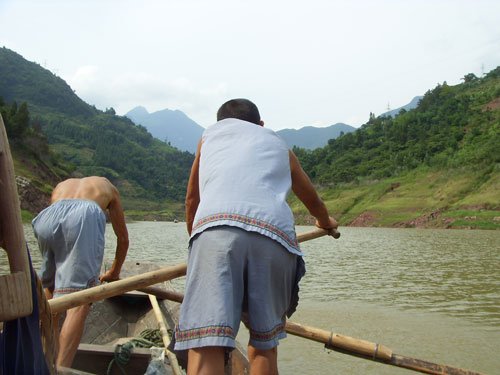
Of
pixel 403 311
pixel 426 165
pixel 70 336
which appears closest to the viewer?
pixel 70 336

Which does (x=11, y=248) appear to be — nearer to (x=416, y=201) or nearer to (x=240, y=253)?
(x=240, y=253)

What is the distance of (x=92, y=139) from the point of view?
416 ft

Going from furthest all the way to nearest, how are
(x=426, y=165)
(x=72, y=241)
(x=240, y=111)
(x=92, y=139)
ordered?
(x=92, y=139), (x=426, y=165), (x=72, y=241), (x=240, y=111)

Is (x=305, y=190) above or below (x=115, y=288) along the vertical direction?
above

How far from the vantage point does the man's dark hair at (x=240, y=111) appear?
2.69m

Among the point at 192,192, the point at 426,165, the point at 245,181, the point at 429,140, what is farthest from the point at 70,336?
the point at 429,140

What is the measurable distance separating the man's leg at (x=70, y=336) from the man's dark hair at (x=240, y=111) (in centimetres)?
190

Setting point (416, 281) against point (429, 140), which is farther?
point (429, 140)

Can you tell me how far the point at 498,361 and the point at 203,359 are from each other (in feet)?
17.2

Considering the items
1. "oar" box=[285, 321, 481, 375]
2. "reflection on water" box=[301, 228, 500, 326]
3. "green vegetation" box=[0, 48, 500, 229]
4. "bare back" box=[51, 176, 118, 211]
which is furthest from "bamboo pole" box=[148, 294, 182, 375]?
"green vegetation" box=[0, 48, 500, 229]

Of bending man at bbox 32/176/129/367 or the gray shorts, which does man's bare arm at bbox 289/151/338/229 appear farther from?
bending man at bbox 32/176/129/367

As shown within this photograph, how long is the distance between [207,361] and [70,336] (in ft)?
5.97

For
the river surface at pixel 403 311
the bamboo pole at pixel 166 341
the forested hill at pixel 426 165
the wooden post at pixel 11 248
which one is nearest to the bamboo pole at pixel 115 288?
the bamboo pole at pixel 166 341

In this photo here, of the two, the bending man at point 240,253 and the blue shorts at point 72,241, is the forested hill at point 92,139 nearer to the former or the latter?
the blue shorts at point 72,241
